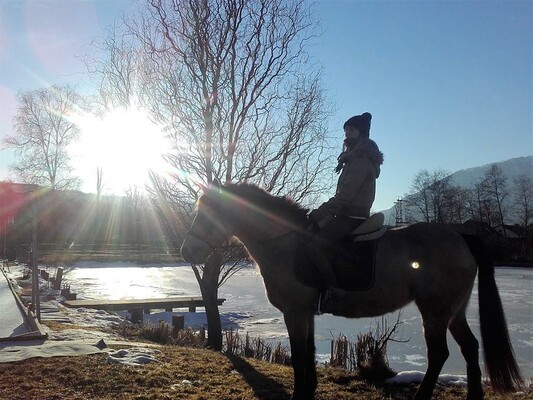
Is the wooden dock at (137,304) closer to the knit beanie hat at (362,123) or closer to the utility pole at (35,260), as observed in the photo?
the utility pole at (35,260)

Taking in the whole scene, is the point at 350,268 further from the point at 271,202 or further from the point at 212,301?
the point at 212,301

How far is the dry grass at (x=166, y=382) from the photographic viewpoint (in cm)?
461

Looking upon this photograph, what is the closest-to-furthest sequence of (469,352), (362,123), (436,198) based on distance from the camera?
1. (469,352)
2. (362,123)
3. (436,198)

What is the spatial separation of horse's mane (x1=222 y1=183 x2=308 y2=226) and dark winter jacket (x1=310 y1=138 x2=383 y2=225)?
0.22 metres

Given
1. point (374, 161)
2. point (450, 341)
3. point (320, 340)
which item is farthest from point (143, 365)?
point (450, 341)

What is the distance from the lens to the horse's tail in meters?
4.22

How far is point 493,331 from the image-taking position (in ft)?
14.1

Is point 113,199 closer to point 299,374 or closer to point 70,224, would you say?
point 70,224

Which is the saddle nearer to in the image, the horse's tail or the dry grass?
the horse's tail

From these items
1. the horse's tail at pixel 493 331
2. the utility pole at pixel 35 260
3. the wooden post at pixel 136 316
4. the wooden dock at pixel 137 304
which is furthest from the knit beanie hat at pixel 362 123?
the wooden dock at pixel 137 304

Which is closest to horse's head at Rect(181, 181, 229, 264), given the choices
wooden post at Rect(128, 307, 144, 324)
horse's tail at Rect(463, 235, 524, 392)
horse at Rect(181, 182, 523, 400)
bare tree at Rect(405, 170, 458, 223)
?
horse at Rect(181, 182, 523, 400)

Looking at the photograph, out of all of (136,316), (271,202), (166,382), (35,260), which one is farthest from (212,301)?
(271,202)

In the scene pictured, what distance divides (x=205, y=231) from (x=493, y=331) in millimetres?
3031

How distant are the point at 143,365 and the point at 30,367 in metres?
1.36
